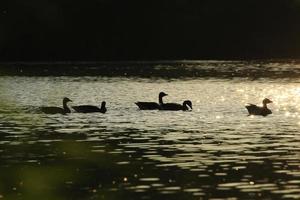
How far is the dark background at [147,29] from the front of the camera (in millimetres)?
118938

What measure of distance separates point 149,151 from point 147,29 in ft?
320

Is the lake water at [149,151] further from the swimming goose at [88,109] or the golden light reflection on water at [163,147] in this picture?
the swimming goose at [88,109]

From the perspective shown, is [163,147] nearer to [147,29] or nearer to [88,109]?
[88,109]

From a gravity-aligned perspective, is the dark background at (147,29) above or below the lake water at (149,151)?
below

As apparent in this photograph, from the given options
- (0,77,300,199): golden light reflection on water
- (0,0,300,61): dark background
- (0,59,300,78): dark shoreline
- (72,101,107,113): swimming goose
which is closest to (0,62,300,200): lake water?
(0,77,300,199): golden light reflection on water

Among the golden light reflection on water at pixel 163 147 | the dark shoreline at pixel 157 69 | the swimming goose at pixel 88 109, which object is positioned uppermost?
the golden light reflection on water at pixel 163 147

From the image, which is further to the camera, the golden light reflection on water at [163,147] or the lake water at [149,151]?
the golden light reflection on water at [163,147]

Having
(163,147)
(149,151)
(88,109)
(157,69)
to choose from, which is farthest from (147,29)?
(149,151)

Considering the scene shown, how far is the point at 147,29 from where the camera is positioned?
12744cm

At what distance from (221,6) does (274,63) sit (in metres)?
17.0

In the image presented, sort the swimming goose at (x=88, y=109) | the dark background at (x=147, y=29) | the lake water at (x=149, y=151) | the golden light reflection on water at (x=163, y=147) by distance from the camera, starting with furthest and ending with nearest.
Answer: the dark background at (x=147, y=29) < the swimming goose at (x=88, y=109) < the golden light reflection on water at (x=163, y=147) < the lake water at (x=149, y=151)

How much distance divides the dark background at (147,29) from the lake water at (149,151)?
6124 cm

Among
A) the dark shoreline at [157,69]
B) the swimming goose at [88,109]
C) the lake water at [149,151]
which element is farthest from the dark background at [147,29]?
the swimming goose at [88,109]

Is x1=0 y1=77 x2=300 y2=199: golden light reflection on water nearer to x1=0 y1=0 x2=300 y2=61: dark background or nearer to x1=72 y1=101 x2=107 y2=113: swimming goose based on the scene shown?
x1=72 y1=101 x2=107 y2=113: swimming goose
